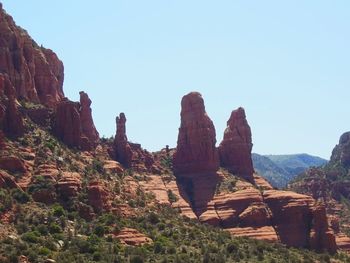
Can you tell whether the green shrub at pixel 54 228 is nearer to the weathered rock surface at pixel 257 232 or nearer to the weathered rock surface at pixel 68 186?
the weathered rock surface at pixel 68 186

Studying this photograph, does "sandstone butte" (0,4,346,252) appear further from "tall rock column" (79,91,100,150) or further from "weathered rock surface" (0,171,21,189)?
"weathered rock surface" (0,171,21,189)

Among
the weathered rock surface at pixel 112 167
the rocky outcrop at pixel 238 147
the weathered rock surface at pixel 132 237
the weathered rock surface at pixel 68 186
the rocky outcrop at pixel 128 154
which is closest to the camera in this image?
the weathered rock surface at pixel 132 237

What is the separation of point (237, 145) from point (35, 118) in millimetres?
47188

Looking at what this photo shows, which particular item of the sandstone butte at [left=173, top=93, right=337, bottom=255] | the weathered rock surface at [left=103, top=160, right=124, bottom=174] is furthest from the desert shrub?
the sandstone butte at [left=173, top=93, right=337, bottom=255]

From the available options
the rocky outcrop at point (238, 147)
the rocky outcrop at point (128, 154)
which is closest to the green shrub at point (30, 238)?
the rocky outcrop at point (128, 154)

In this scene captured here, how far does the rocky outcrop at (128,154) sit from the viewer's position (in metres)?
149

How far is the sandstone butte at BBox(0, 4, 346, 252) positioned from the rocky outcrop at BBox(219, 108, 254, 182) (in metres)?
0.22

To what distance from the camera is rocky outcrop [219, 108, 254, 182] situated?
156500 millimetres

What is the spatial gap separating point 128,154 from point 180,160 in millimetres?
12459

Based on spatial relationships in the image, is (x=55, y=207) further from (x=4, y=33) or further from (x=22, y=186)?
(x=4, y=33)

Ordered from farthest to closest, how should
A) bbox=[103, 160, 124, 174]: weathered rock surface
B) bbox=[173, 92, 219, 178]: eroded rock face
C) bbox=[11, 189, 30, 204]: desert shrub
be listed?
bbox=[173, 92, 219, 178]: eroded rock face < bbox=[103, 160, 124, 174]: weathered rock surface < bbox=[11, 189, 30, 204]: desert shrub

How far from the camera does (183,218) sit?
417 feet

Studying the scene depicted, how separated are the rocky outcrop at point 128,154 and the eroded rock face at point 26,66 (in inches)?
565

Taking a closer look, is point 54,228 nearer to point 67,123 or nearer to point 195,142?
point 67,123
